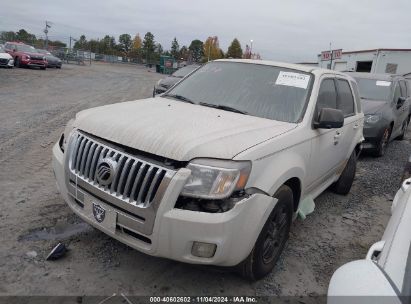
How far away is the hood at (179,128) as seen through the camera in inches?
106

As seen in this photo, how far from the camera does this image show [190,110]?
3.65 meters

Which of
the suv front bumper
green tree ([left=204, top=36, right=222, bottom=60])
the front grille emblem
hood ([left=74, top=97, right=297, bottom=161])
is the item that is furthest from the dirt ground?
green tree ([left=204, top=36, right=222, bottom=60])

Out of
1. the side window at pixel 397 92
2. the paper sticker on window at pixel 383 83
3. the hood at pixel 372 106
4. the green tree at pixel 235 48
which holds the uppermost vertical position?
the green tree at pixel 235 48

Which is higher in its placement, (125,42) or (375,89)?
(125,42)

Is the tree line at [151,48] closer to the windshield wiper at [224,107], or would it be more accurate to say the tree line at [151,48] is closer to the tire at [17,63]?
the tire at [17,63]

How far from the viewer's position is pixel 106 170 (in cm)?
283

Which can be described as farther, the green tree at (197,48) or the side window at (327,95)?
the green tree at (197,48)

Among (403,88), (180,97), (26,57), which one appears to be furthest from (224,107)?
(26,57)

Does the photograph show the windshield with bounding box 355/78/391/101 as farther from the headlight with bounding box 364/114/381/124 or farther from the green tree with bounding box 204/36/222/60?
the green tree with bounding box 204/36/222/60

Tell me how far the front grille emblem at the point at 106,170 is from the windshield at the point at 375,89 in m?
7.54

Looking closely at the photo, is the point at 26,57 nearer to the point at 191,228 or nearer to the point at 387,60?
the point at 191,228

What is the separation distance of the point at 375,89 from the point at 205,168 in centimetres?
772

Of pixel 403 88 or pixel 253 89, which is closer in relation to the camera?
pixel 253 89

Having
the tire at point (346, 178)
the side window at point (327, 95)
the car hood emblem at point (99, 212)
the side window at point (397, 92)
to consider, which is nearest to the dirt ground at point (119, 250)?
the tire at point (346, 178)
